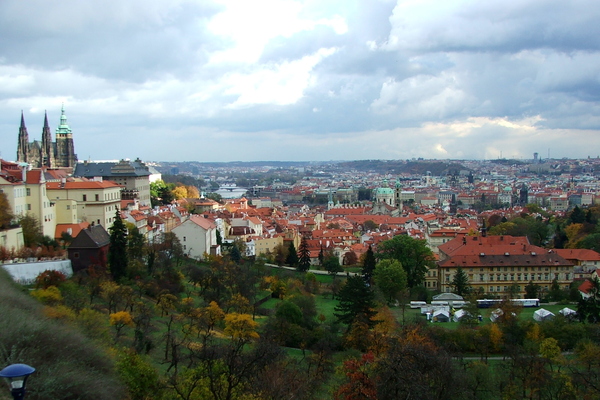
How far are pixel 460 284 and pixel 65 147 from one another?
193 ft

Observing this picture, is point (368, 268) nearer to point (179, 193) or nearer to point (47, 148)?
point (179, 193)

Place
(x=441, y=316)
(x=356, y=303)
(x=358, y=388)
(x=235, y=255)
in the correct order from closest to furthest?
(x=358, y=388) → (x=356, y=303) → (x=441, y=316) → (x=235, y=255)

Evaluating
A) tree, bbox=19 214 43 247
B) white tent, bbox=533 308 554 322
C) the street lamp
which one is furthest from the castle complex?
the street lamp

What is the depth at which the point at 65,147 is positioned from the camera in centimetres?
8300

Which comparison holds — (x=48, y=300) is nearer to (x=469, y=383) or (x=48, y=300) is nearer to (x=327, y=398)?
(x=327, y=398)

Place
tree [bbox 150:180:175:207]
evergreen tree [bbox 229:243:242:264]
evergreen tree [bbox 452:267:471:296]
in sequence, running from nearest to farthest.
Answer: evergreen tree [bbox 452:267:471:296], evergreen tree [bbox 229:243:242:264], tree [bbox 150:180:175:207]

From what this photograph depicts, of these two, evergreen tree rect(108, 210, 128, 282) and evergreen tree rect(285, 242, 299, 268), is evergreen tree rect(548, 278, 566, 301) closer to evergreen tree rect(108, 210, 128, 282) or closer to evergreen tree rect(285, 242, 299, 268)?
evergreen tree rect(285, 242, 299, 268)

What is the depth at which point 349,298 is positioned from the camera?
3055 centimetres

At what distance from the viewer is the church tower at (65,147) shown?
82350 mm

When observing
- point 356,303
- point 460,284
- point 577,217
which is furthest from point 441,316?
point 577,217

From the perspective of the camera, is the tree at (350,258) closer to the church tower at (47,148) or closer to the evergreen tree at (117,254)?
the evergreen tree at (117,254)

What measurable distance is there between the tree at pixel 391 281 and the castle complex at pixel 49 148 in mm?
50936

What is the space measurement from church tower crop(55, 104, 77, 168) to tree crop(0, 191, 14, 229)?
2143 inches

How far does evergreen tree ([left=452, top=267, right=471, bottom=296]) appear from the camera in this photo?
4256cm
